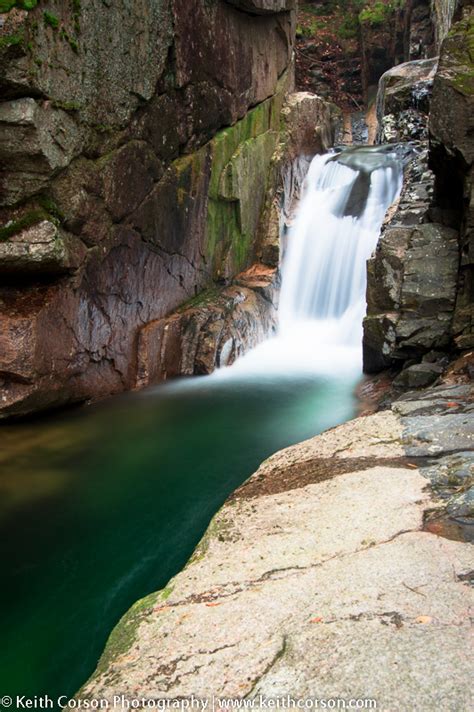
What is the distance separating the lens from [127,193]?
724cm

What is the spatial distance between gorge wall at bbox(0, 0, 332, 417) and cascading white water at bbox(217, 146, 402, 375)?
53 cm

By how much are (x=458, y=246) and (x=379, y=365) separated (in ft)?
5.89

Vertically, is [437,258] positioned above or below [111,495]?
above

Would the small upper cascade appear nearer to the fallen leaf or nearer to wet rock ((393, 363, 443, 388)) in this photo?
wet rock ((393, 363, 443, 388))

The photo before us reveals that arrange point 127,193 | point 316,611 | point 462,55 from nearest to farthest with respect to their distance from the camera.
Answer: point 316,611
point 462,55
point 127,193

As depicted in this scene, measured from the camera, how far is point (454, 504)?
308 cm

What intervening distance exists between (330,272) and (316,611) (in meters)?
8.77

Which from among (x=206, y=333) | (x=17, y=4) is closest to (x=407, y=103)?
(x=206, y=333)

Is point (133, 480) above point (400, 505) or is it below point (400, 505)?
below

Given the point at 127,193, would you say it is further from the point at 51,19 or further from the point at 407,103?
the point at 407,103

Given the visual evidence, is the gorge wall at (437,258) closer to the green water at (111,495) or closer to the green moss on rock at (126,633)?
the green water at (111,495)

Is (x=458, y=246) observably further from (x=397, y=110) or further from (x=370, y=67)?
(x=370, y=67)

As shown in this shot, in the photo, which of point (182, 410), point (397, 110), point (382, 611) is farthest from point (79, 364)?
point (397, 110)

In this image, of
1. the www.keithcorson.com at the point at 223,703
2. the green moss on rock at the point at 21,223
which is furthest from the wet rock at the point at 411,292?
the www.keithcorson.com at the point at 223,703
